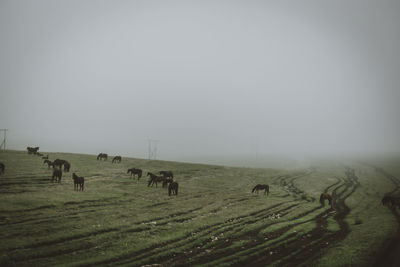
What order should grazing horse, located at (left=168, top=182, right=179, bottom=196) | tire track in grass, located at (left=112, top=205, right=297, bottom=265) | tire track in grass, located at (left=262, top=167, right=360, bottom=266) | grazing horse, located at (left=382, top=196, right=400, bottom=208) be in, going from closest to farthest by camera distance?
tire track in grass, located at (left=112, top=205, right=297, bottom=265), tire track in grass, located at (left=262, top=167, right=360, bottom=266), grazing horse, located at (left=382, top=196, right=400, bottom=208), grazing horse, located at (left=168, top=182, right=179, bottom=196)

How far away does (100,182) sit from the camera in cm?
4034

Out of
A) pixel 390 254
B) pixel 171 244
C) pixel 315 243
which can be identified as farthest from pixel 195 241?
pixel 390 254

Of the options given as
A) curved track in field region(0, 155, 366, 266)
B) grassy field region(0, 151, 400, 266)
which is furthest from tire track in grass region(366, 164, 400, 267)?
curved track in field region(0, 155, 366, 266)

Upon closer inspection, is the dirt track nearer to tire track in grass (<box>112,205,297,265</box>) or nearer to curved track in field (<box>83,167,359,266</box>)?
curved track in field (<box>83,167,359,266</box>)

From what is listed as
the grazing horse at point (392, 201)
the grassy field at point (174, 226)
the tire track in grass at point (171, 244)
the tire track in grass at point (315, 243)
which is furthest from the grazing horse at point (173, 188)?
the grazing horse at point (392, 201)

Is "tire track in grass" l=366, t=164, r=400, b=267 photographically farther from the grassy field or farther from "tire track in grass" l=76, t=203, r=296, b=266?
"tire track in grass" l=76, t=203, r=296, b=266

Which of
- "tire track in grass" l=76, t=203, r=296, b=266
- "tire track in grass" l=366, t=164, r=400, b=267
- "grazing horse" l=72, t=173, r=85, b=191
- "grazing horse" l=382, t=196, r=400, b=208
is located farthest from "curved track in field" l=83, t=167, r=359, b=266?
"grazing horse" l=72, t=173, r=85, b=191

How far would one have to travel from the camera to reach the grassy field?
59.3 feet

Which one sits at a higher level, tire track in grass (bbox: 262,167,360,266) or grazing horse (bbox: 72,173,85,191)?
grazing horse (bbox: 72,173,85,191)

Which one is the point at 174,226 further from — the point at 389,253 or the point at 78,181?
the point at 389,253

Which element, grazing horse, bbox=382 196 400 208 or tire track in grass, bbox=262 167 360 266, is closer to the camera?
tire track in grass, bbox=262 167 360 266

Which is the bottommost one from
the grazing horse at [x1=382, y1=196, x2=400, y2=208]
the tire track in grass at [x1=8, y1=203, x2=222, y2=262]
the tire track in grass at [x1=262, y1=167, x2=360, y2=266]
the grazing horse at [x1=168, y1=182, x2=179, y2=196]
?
the tire track in grass at [x1=262, y1=167, x2=360, y2=266]

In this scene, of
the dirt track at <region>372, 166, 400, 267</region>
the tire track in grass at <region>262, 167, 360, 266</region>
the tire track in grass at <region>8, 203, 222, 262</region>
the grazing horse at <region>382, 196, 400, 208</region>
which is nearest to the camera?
the tire track in grass at <region>8, 203, 222, 262</region>

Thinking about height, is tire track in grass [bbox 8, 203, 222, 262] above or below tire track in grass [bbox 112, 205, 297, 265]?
above
